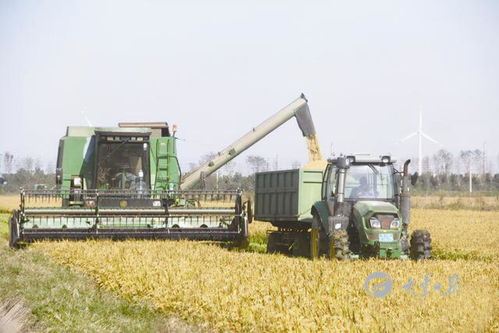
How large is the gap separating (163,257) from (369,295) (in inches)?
214

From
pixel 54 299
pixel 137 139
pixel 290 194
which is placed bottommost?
pixel 54 299

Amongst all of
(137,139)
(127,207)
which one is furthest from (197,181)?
(127,207)

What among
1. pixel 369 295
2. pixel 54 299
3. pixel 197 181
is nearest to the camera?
pixel 369 295

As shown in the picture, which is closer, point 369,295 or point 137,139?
point 369,295

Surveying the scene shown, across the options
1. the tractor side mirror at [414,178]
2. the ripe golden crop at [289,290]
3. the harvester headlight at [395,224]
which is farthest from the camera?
the tractor side mirror at [414,178]

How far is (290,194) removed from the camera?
18844 mm

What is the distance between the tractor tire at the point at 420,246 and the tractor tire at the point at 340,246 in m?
1.45

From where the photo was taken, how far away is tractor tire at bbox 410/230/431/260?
15320mm

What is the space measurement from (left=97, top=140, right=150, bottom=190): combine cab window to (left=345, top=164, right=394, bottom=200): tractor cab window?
19.9 ft

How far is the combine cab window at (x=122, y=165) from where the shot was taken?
2039 centimetres

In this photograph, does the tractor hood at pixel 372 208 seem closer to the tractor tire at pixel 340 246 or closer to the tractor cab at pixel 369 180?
the tractor cab at pixel 369 180

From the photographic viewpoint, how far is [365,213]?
15094 millimetres

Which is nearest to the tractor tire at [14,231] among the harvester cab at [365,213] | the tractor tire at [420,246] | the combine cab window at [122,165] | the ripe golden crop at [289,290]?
the ripe golden crop at [289,290]

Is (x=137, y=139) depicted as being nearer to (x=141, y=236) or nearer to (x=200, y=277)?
(x=141, y=236)
